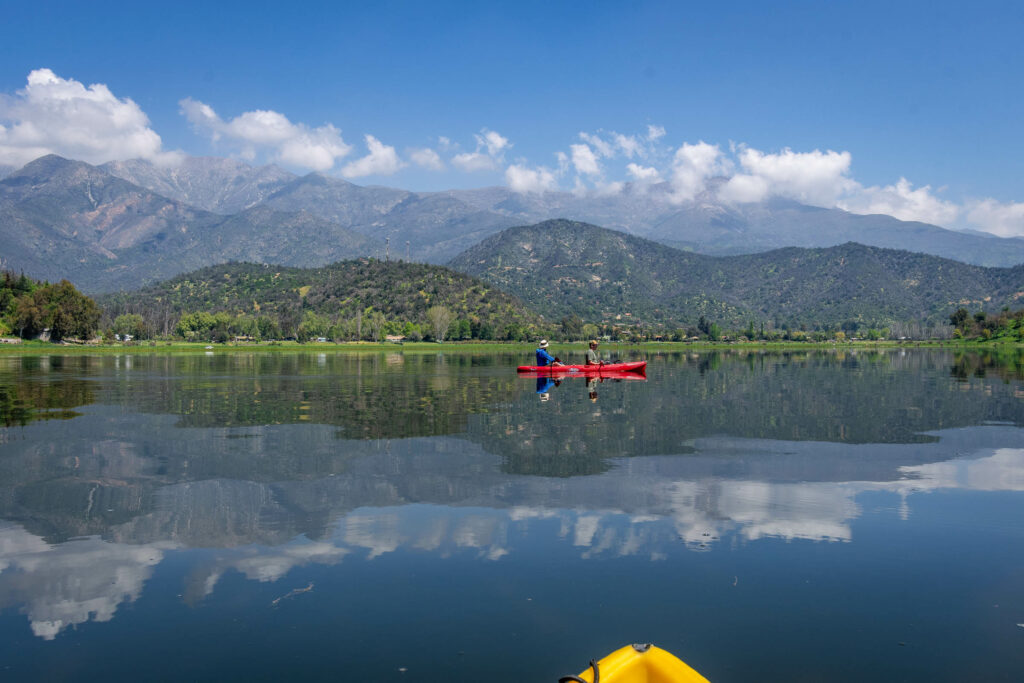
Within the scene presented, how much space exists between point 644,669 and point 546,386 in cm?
4200

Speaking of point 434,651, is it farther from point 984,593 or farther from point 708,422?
point 708,422

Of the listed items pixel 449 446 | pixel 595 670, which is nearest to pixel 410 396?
pixel 449 446

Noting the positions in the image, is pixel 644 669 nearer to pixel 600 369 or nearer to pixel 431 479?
pixel 431 479

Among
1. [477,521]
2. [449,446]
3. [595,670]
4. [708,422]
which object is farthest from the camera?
[708,422]

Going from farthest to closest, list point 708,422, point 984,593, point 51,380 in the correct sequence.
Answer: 1. point 51,380
2. point 708,422
3. point 984,593

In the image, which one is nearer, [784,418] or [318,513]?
[318,513]

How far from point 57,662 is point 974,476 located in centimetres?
2134

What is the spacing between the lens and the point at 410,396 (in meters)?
41.4

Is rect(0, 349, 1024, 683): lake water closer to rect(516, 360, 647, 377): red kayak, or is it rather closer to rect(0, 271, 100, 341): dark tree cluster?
rect(516, 360, 647, 377): red kayak

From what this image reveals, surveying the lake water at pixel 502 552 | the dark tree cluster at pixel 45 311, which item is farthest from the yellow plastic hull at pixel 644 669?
the dark tree cluster at pixel 45 311

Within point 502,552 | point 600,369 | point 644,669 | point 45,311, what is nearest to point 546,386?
point 600,369

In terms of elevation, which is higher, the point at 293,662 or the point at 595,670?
the point at 595,670

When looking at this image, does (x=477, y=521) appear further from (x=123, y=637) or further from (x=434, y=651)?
(x=123, y=637)

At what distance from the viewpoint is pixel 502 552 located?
40.8 ft
